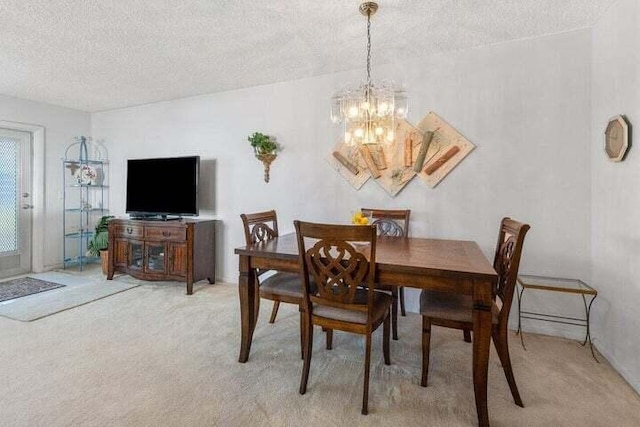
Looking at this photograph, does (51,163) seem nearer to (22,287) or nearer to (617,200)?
(22,287)

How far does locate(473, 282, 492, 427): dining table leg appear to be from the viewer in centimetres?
158

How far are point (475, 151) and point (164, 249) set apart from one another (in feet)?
11.4

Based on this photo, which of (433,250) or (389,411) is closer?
(389,411)

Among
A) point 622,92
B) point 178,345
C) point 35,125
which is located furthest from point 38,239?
point 622,92

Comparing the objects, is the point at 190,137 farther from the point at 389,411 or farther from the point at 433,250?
the point at 389,411

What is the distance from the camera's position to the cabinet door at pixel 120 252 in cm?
397

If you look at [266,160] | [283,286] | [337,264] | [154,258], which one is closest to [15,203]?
[154,258]

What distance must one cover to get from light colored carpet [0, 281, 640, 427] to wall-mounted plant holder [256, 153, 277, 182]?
173 cm

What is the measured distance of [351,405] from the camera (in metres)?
1.74

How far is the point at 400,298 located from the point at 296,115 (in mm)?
2233

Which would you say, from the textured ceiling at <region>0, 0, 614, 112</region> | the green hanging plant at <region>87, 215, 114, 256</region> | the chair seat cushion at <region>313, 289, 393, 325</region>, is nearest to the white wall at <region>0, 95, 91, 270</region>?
the green hanging plant at <region>87, 215, 114, 256</region>

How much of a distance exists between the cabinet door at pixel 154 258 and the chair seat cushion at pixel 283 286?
205 centimetres

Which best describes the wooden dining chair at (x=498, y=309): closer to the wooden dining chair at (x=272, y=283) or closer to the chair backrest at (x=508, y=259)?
the chair backrest at (x=508, y=259)

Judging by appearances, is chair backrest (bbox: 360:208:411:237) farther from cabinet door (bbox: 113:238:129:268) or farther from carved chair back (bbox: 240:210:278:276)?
cabinet door (bbox: 113:238:129:268)
